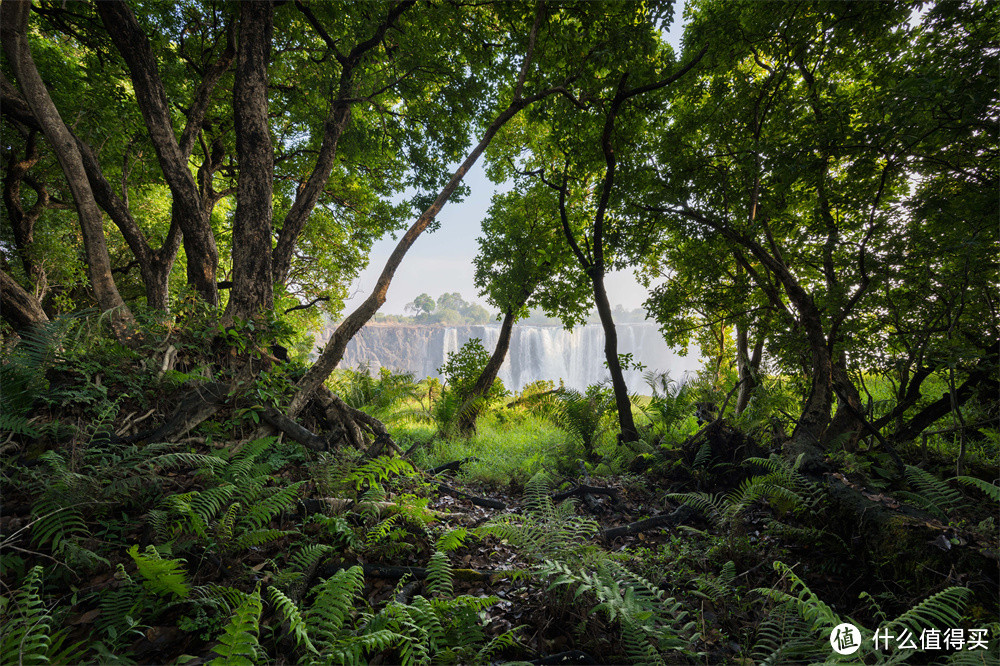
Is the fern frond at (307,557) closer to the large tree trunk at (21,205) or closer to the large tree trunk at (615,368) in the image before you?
the large tree trunk at (615,368)

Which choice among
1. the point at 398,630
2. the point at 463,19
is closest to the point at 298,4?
the point at 463,19

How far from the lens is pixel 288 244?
233 inches

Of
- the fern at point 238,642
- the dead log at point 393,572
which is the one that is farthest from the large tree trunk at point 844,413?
the fern at point 238,642

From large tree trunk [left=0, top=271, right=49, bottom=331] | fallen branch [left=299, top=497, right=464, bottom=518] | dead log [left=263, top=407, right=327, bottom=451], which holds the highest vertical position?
large tree trunk [left=0, top=271, right=49, bottom=331]

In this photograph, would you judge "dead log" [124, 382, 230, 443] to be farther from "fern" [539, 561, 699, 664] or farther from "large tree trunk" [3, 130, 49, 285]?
"large tree trunk" [3, 130, 49, 285]

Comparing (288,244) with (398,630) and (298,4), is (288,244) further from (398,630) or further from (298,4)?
(398,630)

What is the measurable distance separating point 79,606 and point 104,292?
3435mm

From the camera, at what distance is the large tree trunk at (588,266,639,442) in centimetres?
647

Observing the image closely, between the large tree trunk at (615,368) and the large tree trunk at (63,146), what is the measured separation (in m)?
6.32

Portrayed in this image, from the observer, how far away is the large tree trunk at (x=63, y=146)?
361cm

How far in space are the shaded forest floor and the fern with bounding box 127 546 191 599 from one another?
0.01m

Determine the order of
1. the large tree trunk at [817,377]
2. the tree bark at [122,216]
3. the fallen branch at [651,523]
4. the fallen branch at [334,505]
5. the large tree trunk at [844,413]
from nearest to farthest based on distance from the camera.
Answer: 1. the fallen branch at [334,505]
2. the fallen branch at [651,523]
3. the large tree trunk at [844,413]
4. the large tree trunk at [817,377]
5. the tree bark at [122,216]

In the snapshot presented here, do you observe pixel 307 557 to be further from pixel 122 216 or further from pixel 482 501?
pixel 122 216

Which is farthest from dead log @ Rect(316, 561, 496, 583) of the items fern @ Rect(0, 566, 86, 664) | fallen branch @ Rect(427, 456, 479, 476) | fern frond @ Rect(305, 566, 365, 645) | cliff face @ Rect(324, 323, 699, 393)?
cliff face @ Rect(324, 323, 699, 393)
